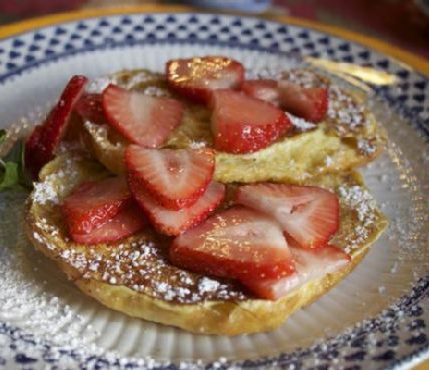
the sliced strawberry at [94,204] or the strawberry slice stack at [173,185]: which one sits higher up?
the strawberry slice stack at [173,185]

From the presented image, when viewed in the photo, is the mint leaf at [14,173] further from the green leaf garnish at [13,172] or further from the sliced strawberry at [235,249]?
the sliced strawberry at [235,249]

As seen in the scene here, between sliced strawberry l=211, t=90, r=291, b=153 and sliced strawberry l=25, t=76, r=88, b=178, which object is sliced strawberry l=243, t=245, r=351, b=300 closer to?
sliced strawberry l=211, t=90, r=291, b=153

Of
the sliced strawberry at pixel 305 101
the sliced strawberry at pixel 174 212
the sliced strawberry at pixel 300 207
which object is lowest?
the sliced strawberry at pixel 174 212

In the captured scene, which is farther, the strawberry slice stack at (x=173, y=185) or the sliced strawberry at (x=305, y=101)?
the sliced strawberry at (x=305, y=101)

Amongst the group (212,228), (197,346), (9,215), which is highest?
(212,228)

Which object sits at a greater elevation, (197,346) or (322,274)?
(322,274)

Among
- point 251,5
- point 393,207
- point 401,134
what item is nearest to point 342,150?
point 393,207

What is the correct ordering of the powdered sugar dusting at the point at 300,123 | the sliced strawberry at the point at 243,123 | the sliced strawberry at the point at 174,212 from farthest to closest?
the powdered sugar dusting at the point at 300,123
the sliced strawberry at the point at 243,123
the sliced strawberry at the point at 174,212

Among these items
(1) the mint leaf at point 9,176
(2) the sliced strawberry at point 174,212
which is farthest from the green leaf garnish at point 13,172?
(2) the sliced strawberry at point 174,212

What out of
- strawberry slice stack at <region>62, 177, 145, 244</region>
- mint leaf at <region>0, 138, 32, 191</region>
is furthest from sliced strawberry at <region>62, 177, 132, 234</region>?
mint leaf at <region>0, 138, 32, 191</region>

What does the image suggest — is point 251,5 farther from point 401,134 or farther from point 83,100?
point 83,100
